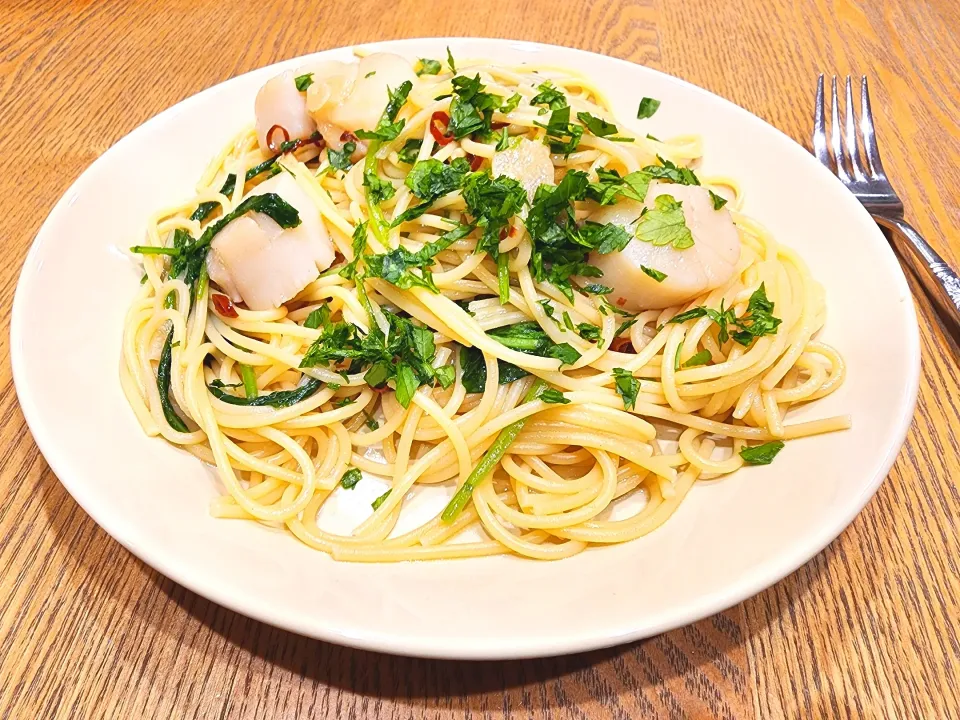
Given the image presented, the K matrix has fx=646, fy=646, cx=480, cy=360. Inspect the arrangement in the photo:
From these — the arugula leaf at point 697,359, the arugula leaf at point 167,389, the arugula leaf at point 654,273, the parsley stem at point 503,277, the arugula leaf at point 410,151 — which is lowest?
the arugula leaf at point 697,359

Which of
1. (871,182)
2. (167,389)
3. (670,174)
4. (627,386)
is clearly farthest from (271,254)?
(871,182)

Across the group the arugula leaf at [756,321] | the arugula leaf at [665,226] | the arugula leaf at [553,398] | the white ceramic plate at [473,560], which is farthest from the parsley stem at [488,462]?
the arugula leaf at [756,321]

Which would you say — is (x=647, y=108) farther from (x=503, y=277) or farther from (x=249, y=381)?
(x=249, y=381)

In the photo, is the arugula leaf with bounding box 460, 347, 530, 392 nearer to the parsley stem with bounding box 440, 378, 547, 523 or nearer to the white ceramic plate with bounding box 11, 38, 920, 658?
the parsley stem with bounding box 440, 378, 547, 523

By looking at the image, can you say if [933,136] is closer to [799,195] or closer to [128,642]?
[799,195]

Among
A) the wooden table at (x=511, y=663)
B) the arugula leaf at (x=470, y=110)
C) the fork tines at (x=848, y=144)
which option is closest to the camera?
the wooden table at (x=511, y=663)

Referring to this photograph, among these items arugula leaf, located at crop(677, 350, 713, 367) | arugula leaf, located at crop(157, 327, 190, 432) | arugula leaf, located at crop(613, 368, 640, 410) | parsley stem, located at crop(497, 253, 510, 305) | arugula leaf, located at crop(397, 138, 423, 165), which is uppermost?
arugula leaf, located at crop(397, 138, 423, 165)

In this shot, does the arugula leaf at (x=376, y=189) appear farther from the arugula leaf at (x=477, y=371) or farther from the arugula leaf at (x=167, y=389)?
the arugula leaf at (x=167, y=389)

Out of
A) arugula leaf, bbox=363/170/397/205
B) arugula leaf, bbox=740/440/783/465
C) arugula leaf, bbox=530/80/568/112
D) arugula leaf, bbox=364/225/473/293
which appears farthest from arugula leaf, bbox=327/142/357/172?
arugula leaf, bbox=740/440/783/465
